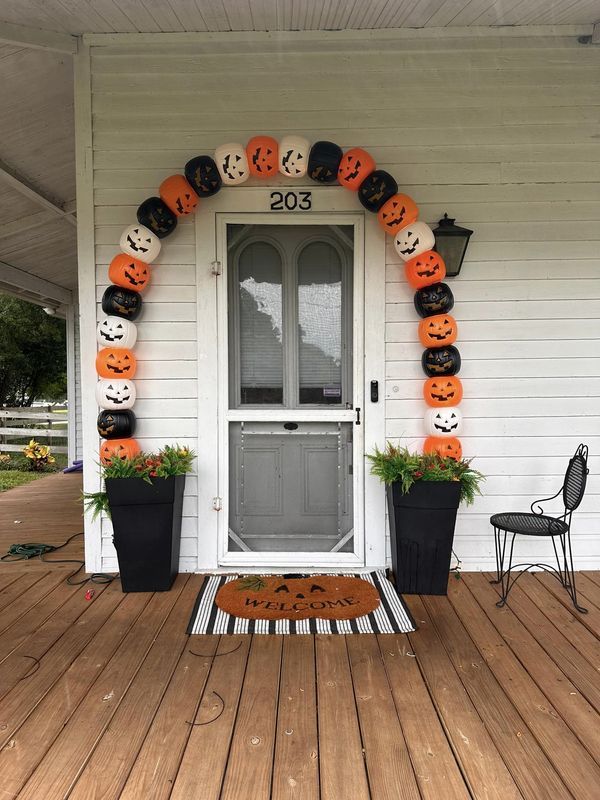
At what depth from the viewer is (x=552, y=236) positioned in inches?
128

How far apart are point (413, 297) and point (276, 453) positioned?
1.30 m

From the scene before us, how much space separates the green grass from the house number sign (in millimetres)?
6085

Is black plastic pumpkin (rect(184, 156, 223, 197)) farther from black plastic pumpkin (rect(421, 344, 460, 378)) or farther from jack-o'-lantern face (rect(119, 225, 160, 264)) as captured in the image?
black plastic pumpkin (rect(421, 344, 460, 378))

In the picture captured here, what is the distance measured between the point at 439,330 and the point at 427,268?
0.36m

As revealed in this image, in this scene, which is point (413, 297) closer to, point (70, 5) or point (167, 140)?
point (167, 140)

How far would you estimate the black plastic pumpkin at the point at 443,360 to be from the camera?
307cm

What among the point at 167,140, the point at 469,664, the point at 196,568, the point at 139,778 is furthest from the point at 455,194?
the point at 139,778

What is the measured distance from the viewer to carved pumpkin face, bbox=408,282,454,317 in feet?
9.97

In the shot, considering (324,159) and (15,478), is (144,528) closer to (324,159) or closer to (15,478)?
(324,159)

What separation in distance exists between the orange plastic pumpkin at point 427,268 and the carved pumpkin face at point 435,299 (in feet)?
0.13

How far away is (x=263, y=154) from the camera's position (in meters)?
2.99

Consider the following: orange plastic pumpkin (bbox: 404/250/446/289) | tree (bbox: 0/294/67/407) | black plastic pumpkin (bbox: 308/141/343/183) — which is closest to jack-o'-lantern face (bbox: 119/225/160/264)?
black plastic pumpkin (bbox: 308/141/343/183)

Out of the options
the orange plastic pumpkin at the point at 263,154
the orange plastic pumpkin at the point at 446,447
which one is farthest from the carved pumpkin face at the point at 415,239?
the orange plastic pumpkin at the point at 446,447

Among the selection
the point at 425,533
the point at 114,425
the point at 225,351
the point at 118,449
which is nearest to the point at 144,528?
the point at 118,449
